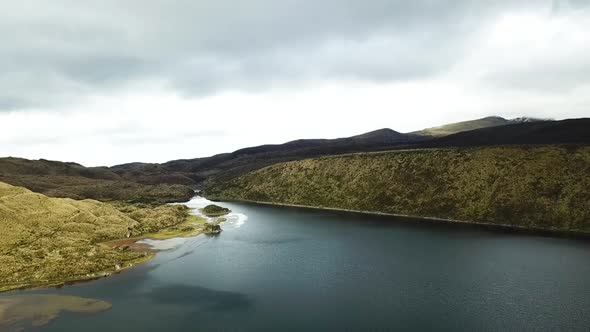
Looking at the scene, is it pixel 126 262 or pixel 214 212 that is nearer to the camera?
pixel 126 262

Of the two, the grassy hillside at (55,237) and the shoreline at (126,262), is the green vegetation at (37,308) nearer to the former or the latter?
the shoreline at (126,262)

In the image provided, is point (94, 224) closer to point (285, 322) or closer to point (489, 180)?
point (285, 322)

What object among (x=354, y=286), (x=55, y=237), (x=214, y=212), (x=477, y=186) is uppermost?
(x=55, y=237)

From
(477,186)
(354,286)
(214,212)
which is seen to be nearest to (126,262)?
(354,286)

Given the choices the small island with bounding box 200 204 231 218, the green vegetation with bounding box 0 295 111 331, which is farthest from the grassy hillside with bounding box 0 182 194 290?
the small island with bounding box 200 204 231 218

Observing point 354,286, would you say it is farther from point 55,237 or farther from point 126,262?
point 55,237

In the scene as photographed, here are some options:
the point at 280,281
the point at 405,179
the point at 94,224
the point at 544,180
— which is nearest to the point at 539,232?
the point at 544,180
